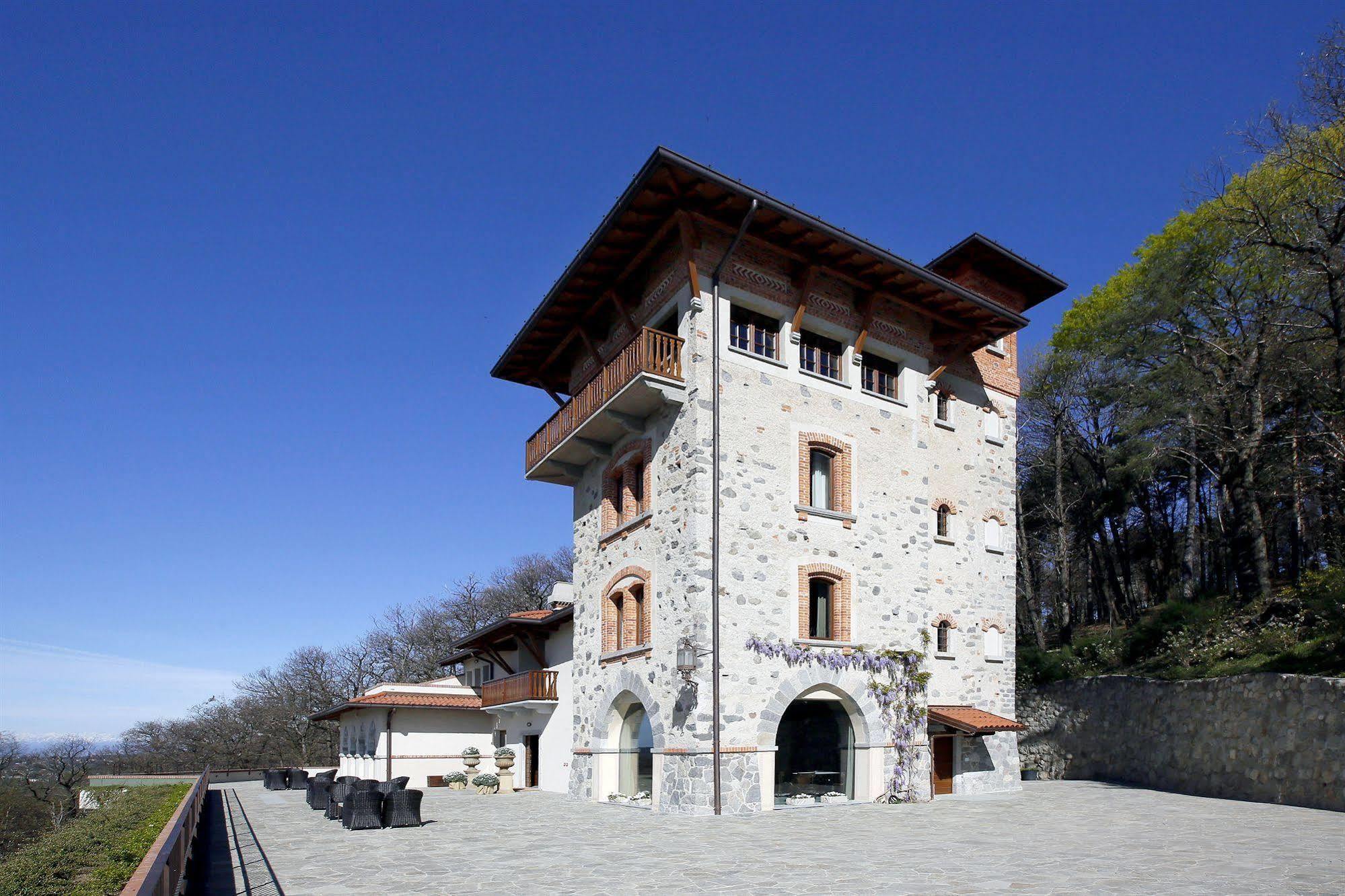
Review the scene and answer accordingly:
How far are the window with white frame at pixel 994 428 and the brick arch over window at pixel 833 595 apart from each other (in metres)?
6.37

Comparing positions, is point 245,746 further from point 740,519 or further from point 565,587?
point 740,519

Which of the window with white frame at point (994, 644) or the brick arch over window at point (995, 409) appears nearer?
the window with white frame at point (994, 644)

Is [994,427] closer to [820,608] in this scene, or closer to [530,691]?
[820,608]

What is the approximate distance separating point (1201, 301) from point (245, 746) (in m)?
52.9

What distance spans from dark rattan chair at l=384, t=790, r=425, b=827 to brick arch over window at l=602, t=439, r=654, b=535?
6.72 metres

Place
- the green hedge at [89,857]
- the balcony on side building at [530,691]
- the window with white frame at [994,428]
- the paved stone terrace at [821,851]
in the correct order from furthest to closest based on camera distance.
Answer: the balcony on side building at [530,691] → the window with white frame at [994,428] → the paved stone terrace at [821,851] → the green hedge at [89,857]

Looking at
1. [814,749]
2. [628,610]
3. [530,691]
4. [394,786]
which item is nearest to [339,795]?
[394,786]

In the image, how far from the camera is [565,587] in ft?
89.1

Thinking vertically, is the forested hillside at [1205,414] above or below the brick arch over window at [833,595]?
above

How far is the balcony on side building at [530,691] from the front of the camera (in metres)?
24.2

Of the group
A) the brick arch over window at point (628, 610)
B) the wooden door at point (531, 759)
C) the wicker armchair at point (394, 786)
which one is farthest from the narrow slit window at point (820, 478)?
the wooden door at point (531, 759)

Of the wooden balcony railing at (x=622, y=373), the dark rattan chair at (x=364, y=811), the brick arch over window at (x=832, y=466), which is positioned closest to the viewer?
the dark rattan chair at (x=364, y=811)

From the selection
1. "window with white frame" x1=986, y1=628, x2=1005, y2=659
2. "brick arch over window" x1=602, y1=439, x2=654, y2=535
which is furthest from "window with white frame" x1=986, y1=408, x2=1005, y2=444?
"brick arch over window" x1=602, y1=439, x2=654, y2=535

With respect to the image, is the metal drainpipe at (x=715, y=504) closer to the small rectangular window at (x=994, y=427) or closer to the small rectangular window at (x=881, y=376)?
the small rectangular window at (x=881, y=376)
